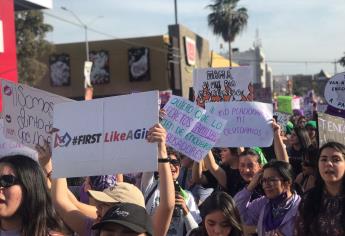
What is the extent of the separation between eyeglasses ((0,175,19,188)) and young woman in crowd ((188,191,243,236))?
1.25 m

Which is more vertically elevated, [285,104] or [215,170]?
[285,104]

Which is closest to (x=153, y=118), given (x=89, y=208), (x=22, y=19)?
(x=89, y=208)

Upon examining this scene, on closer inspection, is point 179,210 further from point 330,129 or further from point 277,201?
point 330,129

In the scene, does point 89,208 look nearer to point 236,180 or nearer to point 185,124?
point 185,124

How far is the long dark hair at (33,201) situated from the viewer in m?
2.62

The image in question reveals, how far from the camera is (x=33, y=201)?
8.67ft

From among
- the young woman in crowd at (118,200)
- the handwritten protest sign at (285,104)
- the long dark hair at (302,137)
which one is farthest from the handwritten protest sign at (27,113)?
the handwritten protest sign at (285,104)

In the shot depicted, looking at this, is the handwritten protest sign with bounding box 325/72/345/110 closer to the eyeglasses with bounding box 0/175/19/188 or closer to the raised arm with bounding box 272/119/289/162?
the raised arm with bounding box 272/119/289/162

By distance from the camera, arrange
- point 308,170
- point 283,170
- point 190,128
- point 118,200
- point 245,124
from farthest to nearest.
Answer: point 245,124
point 308,170
point 190,128
point 283,170
point 118,200

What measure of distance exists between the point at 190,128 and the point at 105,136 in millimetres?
1349

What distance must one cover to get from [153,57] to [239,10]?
1638 cm

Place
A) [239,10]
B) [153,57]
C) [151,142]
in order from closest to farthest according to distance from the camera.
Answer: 1. [151,142]
2. [153,57]
3. [239,10]

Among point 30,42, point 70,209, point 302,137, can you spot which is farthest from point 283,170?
point 30,42

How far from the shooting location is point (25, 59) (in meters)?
30.4
